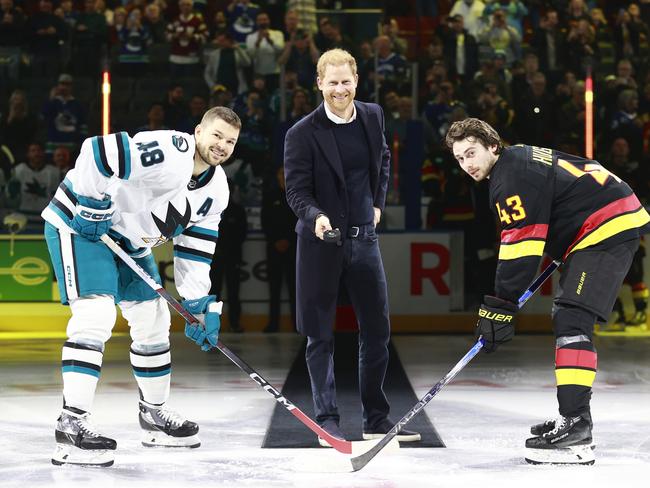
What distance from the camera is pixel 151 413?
19.1ft

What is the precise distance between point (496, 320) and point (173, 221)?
4.85 feet

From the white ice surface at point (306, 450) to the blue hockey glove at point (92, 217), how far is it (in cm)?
99

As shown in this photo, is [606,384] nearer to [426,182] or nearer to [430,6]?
[426,182]

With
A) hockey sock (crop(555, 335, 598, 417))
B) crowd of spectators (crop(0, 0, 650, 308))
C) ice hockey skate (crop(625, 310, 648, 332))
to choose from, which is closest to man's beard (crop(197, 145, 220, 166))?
hockey sock (crop(555, 335, 598, 417))

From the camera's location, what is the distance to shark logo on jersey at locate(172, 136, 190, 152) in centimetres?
529

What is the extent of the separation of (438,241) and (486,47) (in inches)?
155

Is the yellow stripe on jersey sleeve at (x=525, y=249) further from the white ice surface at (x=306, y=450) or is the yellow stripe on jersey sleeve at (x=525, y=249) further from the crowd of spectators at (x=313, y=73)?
the crowd of spectators at (x=313, y=73)

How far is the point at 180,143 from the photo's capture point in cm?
530

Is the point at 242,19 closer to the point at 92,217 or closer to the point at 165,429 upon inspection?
the point at 165,429

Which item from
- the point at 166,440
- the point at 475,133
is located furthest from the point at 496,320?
the point at 166,440

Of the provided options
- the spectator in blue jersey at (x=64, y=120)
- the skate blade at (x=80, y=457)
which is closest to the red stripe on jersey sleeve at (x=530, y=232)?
the skate blade at (x=80, y=457)

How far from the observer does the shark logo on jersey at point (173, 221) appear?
5.46 m

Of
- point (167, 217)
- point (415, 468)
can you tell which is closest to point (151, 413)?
point (167, 217)

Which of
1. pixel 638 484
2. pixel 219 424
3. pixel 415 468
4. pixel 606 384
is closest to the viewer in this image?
pixel 638 484
